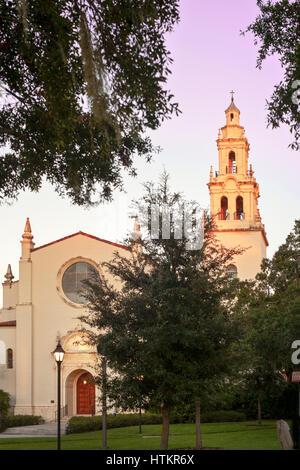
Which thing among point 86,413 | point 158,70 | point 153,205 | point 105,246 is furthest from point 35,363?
point 158,70

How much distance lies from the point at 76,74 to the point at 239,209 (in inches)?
1826

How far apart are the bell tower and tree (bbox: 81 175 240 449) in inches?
1378

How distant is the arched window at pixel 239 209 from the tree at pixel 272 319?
12486 millimetres

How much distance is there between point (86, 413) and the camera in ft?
166

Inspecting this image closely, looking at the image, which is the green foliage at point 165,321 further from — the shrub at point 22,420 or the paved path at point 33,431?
the shrub at point 22,420

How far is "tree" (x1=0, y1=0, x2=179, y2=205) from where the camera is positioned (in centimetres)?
1030

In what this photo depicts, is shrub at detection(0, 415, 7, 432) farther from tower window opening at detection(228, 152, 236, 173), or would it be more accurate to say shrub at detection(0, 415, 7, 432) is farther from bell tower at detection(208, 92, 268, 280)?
tower window opening at detection(228, 152, 236, 173)

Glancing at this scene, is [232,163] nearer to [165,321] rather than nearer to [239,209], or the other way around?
[239,209]

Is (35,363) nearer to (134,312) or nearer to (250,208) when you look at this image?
(250,208)

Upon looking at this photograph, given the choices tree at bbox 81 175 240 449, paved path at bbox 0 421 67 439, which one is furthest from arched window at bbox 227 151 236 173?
tree at bbox 81 175 240 449

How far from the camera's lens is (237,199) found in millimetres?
56469

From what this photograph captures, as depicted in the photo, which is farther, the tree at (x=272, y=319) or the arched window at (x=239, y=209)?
the arched window at (x=239, y=209)

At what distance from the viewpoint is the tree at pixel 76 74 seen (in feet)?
33.8

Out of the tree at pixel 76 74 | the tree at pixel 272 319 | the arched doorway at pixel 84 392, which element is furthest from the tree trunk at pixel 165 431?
the arched doorway at pixel 84 392
